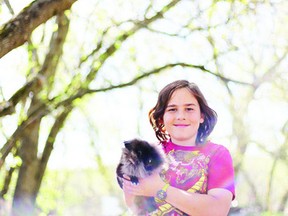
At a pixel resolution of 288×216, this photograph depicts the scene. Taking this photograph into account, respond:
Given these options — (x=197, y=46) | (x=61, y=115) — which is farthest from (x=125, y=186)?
(x=197, y=46)

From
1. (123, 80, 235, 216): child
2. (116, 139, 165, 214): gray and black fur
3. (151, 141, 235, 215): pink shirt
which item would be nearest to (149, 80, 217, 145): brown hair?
(123, 80, 235, 216): child

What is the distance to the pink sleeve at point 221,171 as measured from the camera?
2.88 metres

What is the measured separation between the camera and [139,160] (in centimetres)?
279

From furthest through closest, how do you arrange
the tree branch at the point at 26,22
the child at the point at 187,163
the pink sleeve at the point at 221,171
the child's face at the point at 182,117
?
the tree branch at the point at 26,22, the child's face at the point at 182,117, the pink sleeve at the point at 221,171, the child at the point at 187,163

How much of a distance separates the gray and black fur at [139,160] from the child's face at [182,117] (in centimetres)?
21

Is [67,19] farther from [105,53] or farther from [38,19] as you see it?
[38,19]

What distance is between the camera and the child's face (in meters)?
3.02

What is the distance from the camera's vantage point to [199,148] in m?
3.02

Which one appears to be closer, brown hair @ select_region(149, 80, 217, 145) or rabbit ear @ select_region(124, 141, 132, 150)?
rabbit ear @ select_region(124, 141, 132, 150)

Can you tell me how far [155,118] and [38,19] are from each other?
1.54 meters

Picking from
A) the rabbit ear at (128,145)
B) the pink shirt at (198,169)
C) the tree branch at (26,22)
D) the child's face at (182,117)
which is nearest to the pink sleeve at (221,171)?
the pink shirt at (198,169)

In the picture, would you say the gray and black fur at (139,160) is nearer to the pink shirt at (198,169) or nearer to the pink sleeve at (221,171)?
the pink shirt at (198,169)

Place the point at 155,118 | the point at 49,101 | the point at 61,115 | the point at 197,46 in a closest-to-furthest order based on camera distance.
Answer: the point at 155,118, the point at 49,101, the point at 61,115, the point at 197,46

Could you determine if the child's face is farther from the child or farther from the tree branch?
the tree branch
